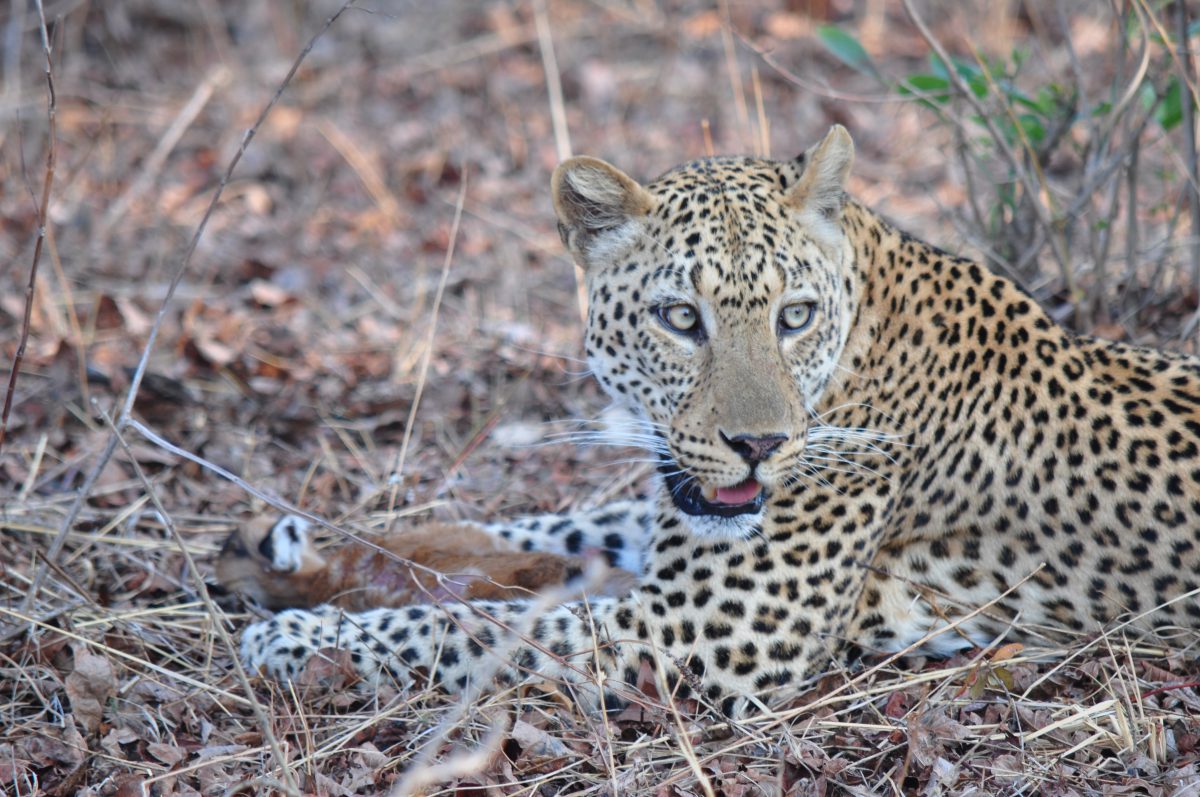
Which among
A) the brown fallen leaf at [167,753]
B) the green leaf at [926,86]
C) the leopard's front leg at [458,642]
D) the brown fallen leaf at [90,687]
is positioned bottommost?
the brown fallen leaf at [90,687]

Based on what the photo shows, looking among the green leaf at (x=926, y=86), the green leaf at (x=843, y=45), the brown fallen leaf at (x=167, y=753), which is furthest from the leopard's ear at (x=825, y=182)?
the brown fallen leaf at (x=167, y=753)

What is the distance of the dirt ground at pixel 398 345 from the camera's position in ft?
16.0

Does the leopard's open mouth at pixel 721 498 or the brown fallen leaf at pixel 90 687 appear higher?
the leopard's open mouth at pixel 721 498

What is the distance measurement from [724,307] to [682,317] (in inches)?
7.2

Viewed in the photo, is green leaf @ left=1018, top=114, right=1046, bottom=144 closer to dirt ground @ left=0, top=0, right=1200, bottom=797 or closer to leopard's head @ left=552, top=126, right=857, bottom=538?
dirt ground @ left=0, top=0, right=1200, bottom=797

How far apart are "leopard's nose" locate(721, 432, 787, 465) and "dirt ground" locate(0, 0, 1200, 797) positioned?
1024 mm

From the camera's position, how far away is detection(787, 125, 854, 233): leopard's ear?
5.13m

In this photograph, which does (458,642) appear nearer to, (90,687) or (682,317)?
(90,687)

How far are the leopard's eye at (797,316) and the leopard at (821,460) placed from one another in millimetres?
11

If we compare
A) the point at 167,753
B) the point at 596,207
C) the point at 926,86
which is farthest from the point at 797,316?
the point at 167,753

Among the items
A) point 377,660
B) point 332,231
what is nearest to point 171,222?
point 332,231

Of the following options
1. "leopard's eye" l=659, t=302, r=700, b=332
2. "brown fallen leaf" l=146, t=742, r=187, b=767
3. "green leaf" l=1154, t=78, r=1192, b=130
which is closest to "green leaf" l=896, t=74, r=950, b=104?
"green leaf" l=1154, t=78, r=1192, b=130

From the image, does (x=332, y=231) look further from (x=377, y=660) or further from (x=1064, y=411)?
(x=1064, y=411)

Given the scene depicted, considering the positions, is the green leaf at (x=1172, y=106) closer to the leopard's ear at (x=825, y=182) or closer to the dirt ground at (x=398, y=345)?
the dirt ground at (x=398, y=345)
